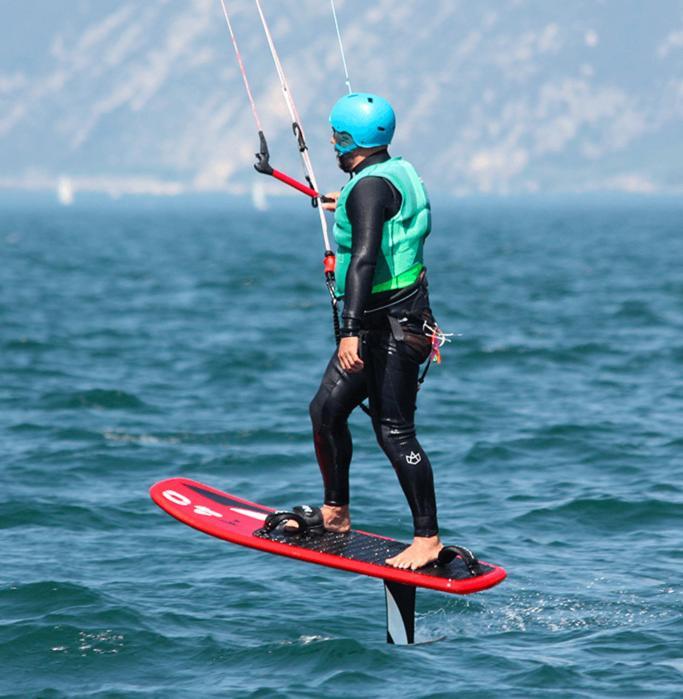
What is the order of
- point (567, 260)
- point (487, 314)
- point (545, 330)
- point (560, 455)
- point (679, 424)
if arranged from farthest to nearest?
point (567, 260)
point (487, 314)
point (545, 330)
point (679, 424)
point (560, 455)

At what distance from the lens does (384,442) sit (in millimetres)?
8453

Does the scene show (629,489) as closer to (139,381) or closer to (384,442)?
(384,442)

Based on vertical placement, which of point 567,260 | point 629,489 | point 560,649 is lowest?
point 560,649

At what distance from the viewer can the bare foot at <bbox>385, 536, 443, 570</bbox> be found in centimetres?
845

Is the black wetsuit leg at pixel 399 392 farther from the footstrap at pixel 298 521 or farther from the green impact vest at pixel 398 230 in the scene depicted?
the footstrap at pixel 298 521

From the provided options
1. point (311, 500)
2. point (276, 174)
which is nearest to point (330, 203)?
point (276, 174)

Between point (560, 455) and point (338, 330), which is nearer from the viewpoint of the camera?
point (338, 330)

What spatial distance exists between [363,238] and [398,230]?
27 centimetres

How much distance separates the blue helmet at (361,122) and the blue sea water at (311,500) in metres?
3.04

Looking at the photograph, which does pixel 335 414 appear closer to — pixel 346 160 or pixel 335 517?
pixel 335 517

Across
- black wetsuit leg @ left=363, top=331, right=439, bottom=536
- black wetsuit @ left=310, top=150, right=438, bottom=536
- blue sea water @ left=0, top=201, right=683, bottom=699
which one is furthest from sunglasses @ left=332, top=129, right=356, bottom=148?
blue sea water @ left=0, top=201, right=683, bottom=699

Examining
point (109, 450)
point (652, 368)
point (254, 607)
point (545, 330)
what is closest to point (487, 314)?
point (545, 330)

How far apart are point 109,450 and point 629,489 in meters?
5.71

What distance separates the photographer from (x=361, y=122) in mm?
8234
